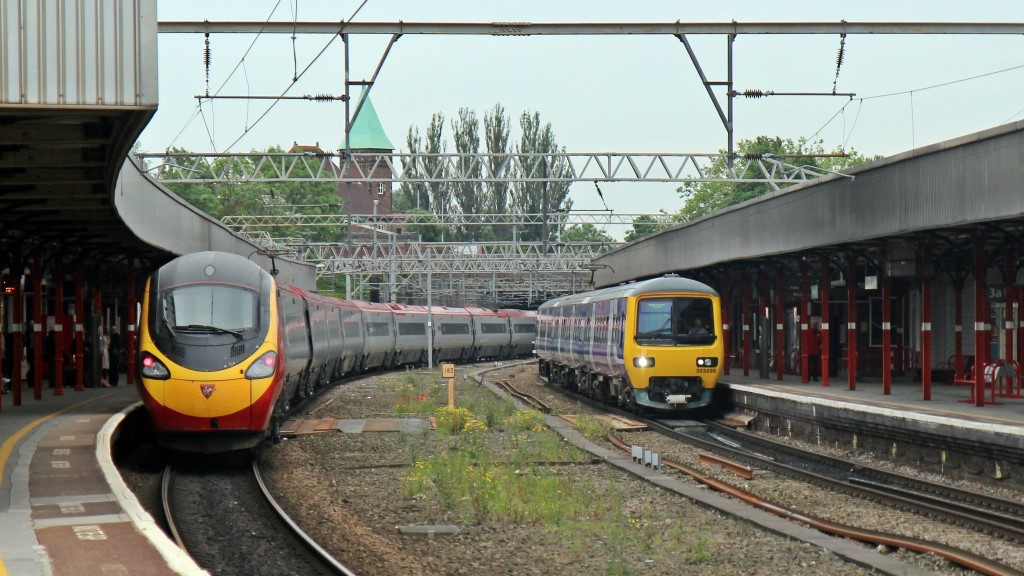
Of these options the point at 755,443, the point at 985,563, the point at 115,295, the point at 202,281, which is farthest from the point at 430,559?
the point at 115,295

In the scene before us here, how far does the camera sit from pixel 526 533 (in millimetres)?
12477

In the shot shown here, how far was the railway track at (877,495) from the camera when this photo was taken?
436 inches

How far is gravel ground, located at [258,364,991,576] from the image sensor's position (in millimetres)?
10742

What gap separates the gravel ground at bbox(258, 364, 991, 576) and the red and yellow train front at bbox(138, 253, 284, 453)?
3.33 ft

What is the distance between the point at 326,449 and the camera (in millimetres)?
20016

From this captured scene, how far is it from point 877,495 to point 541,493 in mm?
4102

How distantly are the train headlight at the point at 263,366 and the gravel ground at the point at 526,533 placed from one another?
4.51 feet

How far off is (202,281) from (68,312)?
19553 mm

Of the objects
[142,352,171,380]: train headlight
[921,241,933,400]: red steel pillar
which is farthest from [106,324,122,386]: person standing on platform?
[921,241,933,400]: red steel pillar

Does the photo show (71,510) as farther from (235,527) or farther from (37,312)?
(37,312)

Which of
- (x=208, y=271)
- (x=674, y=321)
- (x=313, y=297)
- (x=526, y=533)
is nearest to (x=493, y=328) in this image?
(x=313, y=297)

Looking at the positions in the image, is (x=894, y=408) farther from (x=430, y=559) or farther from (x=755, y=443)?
(x=430, y=559)

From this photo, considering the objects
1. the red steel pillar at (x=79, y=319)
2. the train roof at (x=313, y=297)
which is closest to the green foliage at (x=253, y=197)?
the train roof at (x=313, y=297)

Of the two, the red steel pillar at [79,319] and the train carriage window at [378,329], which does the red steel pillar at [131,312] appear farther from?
the train carriage window at [378,329]
